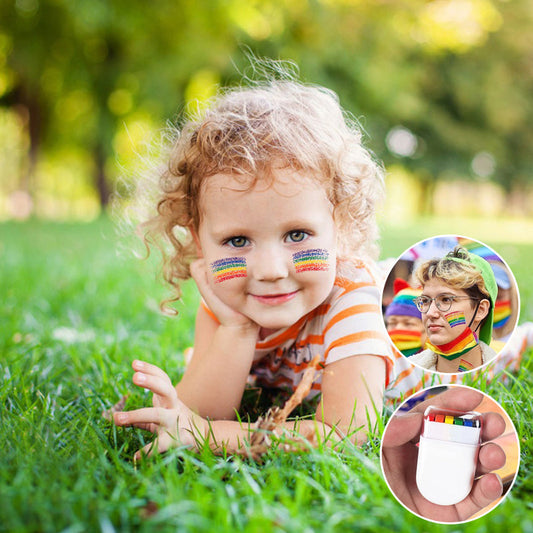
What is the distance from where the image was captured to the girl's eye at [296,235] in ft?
5.45

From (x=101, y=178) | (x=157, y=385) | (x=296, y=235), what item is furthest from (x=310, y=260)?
(x=101, y=178)

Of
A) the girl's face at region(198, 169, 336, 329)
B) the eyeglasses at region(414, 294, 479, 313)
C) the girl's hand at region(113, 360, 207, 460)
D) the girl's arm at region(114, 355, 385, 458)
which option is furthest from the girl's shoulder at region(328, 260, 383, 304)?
the girl's hand at region(113, 360, 207, 460)

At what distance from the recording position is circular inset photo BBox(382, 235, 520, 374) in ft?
4.76

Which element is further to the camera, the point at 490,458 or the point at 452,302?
the point at 452,302

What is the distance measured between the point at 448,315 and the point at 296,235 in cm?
47

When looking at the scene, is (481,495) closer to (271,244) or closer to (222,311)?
(271,244)

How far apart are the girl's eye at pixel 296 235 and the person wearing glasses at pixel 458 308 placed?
0.35 meters

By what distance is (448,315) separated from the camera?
148 centimetres

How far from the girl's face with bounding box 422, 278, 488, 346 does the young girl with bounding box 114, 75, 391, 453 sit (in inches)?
9.4

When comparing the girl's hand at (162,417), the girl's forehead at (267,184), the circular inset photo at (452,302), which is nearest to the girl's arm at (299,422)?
the girl's hand at (162,417)

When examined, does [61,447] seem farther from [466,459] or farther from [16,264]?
[16,264]

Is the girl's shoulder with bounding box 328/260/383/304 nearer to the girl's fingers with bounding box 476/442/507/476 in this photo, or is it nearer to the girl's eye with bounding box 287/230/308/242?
the girl's eye with bounding box 287/230/308/242

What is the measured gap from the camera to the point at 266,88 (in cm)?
217

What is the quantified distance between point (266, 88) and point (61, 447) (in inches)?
55.1
